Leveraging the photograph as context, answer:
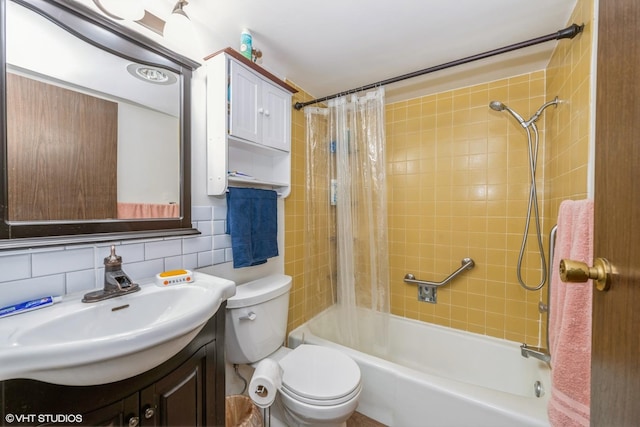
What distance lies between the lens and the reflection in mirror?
29.6 inches

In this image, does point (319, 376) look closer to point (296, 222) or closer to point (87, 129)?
point (296, 222)

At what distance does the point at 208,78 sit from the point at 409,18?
3.40 feet

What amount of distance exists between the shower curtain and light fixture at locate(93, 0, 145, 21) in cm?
106

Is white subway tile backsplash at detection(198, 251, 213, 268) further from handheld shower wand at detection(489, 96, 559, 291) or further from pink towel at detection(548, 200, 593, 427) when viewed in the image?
handheld shower wand at detection(489, 96, 559, 291)

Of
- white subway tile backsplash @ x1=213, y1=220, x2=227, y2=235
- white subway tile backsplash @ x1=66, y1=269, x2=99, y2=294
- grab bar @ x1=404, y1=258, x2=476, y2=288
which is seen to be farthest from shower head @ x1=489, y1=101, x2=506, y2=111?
white subway tile backsplash @ x1=66, y1=269, x2=99, y2=294

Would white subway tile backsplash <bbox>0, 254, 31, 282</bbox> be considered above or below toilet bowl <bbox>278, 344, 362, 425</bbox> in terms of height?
above

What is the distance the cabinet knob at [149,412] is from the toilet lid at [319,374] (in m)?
0.62

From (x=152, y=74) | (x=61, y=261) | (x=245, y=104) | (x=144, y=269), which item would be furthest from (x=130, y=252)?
(x=245, y=104)

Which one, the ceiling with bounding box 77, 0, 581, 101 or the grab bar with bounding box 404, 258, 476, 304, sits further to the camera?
the grab bar with bounding box 404, 258, 476, 304

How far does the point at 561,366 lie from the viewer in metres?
0.77

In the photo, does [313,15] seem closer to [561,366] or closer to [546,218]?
[561,366]


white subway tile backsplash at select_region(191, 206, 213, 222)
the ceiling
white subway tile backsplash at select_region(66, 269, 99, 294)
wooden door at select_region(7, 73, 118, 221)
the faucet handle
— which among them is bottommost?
white subway tile backsplash at select_region(66, 269, 99, 294)

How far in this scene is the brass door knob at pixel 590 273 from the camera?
15.8 inches

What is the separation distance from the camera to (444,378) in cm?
129
